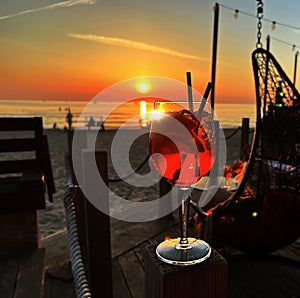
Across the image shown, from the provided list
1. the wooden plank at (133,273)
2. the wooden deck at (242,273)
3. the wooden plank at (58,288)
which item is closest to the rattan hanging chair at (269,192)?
the wooden deck at (242,273)

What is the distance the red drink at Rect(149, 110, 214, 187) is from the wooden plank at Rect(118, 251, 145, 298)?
74.2 inches

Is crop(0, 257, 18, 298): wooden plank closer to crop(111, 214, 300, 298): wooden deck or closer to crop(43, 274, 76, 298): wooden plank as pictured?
crop(43, 274, 76, 298): wooden plank

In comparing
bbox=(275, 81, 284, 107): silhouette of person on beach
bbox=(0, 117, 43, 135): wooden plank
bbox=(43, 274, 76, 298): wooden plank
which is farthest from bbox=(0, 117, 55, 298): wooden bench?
bbox=(275, 81, 284, 107): silhouette of person on beach

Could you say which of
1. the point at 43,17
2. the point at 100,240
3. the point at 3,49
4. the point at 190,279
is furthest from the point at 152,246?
the point at 3,49

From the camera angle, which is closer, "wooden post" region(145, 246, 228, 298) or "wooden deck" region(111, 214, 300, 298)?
"wooden post" region(145, 246, 228, 298)

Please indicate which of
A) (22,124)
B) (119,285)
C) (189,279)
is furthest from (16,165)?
(189,279)

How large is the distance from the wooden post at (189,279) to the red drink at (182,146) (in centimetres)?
21

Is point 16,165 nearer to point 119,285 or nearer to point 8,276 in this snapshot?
point 8,276

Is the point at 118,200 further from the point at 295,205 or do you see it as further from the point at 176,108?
the point at 176,108

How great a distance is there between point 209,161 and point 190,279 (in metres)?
0.30

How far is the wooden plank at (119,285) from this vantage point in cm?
226

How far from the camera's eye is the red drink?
69 cm

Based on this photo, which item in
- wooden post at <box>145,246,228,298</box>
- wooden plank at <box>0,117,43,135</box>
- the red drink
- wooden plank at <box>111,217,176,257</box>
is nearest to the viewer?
wooden post at <box>145,246,228,298</box>

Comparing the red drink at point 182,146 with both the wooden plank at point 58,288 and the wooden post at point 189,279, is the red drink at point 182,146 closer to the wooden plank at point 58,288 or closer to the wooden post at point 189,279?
the wooden post at point 189,279
